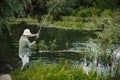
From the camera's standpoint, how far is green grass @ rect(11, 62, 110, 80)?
45.4ft

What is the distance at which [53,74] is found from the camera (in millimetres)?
13977

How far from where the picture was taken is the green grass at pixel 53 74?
45.4 feet

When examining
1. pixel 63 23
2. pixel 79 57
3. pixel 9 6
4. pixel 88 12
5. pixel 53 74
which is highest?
pixel 9 6

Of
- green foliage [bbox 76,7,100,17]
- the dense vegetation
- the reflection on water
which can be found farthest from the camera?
green foliage [bbox 76,7,100,17]

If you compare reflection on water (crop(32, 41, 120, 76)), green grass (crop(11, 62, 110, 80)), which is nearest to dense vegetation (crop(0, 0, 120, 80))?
green grass (crop(11, 62, 110, 80))

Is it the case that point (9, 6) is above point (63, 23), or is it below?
above

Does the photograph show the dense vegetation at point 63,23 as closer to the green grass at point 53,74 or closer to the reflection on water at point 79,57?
the green grass at point 53,74

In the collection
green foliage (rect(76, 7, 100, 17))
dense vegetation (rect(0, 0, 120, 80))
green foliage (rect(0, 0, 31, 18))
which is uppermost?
green foliage (rect(0, 0, 31, 18))

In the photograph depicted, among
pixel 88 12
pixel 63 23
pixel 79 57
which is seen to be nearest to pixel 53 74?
pixel 79 57

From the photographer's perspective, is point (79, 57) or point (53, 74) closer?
point (53, 74)

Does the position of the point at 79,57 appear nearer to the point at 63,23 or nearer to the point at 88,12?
the point at 63,23

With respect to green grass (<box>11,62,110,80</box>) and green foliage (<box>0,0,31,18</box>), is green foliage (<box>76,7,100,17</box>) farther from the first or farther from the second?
green grass (<box>11,62,110,80</box>)

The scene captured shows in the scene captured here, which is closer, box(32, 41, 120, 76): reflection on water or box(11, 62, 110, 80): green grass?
box(11, 62, 110, 80): green grass

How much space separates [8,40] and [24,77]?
1474cm
